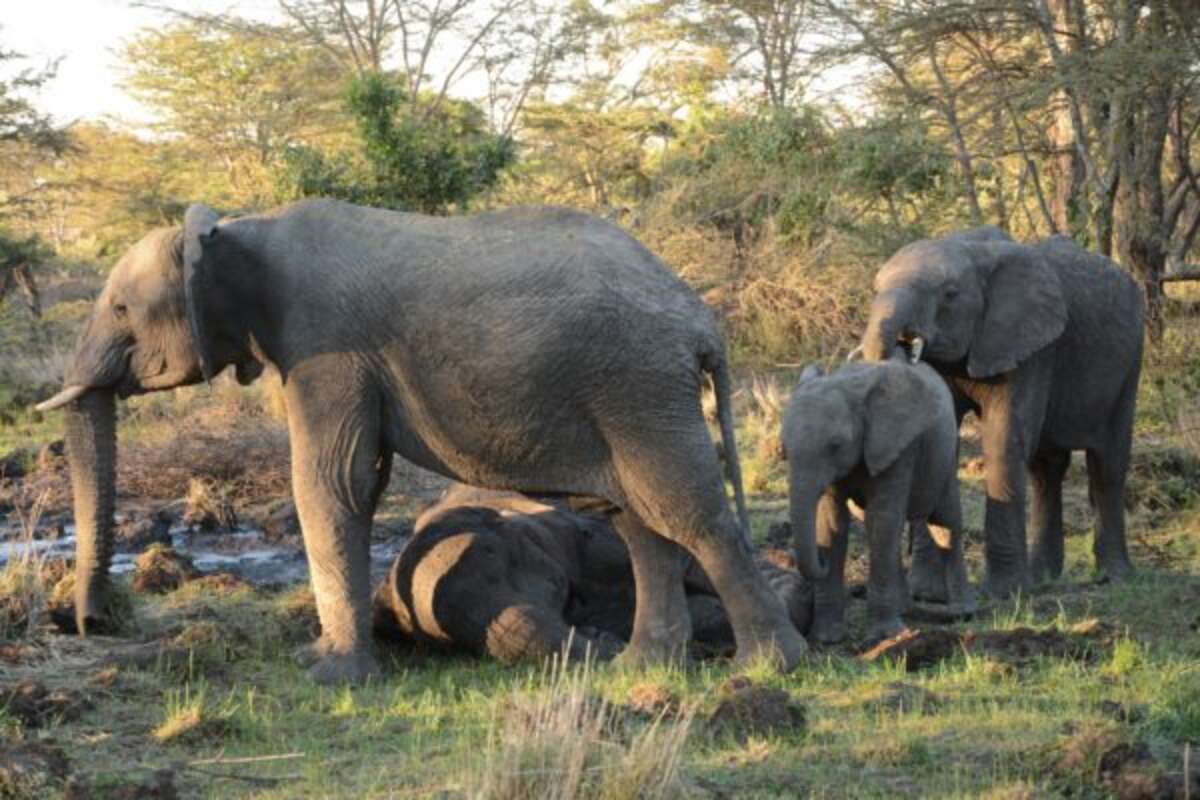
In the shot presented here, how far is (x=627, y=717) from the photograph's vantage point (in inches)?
237

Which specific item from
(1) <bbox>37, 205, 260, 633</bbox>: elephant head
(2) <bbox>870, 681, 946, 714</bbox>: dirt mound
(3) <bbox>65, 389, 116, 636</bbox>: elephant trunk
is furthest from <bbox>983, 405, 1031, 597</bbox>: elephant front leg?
(3) <bbox>65, 389, 116, 636</bbox>: elephant trunk

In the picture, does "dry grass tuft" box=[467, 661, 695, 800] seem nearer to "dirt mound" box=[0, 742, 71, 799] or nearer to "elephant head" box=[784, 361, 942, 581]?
"dirt mound" box=[0, 742, 71, 799]

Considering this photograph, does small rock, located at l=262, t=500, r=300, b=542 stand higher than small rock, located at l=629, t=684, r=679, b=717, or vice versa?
small rock, located at l=629, t=684, r=679, b=717

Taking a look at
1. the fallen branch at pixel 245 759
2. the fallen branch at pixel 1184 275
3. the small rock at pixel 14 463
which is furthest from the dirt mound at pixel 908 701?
the small rock at pixel 14 463

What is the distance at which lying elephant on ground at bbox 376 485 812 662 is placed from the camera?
25.9ft

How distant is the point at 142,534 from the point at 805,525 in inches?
239

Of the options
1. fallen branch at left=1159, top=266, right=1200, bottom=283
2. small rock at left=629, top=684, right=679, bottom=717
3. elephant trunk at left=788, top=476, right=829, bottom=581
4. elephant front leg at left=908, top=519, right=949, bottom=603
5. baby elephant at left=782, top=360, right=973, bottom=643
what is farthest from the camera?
fallen branch at left=1159, top=266, right=1200, bottom=283

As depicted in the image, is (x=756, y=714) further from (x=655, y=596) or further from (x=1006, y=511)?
(x=1006, y=511)

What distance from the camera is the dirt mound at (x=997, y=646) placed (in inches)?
288

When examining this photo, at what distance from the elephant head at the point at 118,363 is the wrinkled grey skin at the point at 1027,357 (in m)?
3.66

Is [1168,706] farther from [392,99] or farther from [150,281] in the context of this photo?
[392,99]

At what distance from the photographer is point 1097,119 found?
17.0 meters

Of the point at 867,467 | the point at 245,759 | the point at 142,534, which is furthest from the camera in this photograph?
the point at 142,534

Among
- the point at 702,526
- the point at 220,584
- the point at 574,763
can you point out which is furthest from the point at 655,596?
the point at 220,584
